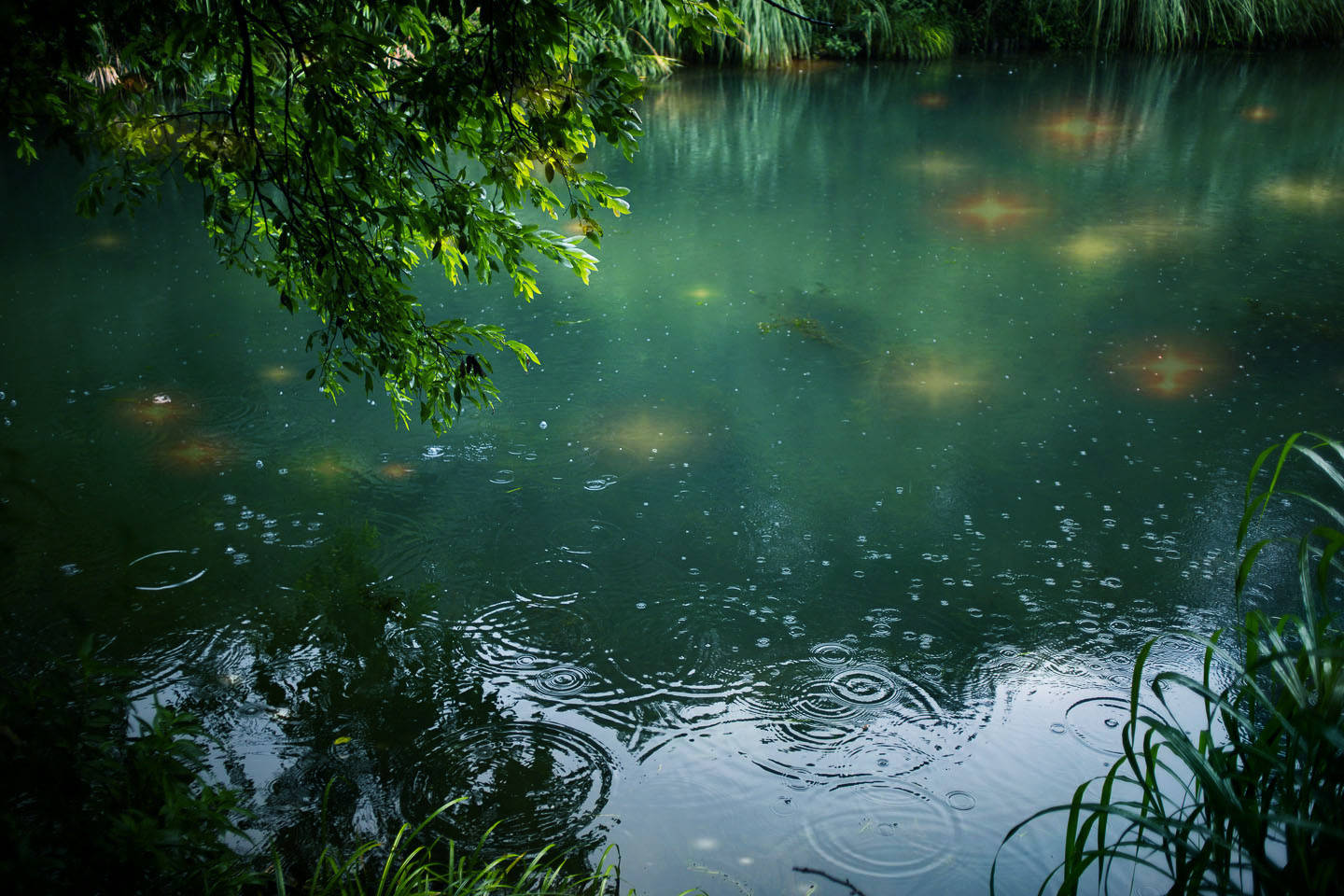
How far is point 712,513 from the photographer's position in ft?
12.2

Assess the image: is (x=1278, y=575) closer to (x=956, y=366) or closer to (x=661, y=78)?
(x=956, y=366)

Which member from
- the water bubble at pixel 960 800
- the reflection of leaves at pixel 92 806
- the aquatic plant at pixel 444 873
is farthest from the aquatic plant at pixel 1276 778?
the reflection of leaves at pixel 92 806

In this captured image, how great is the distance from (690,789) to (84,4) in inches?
82.2

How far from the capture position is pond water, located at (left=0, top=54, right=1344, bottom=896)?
258 cm

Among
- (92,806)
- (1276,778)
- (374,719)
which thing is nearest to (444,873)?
(374,719)

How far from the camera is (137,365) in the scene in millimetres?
4852

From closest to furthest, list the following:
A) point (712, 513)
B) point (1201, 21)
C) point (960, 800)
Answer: point (960, 800) → point (712, 513) → point (1201, 21)

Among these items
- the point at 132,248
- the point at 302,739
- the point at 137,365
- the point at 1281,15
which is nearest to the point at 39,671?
the point at 302,739

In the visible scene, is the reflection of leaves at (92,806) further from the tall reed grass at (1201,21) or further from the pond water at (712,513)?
the tall reed grass at (1201,21)

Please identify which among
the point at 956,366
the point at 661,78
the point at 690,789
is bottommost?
the point at 690,789

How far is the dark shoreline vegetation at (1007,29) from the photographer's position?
38.3ft

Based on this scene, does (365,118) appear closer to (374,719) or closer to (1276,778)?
(374,719)

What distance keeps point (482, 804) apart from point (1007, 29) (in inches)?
498

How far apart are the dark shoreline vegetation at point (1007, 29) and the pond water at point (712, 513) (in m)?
5.72
